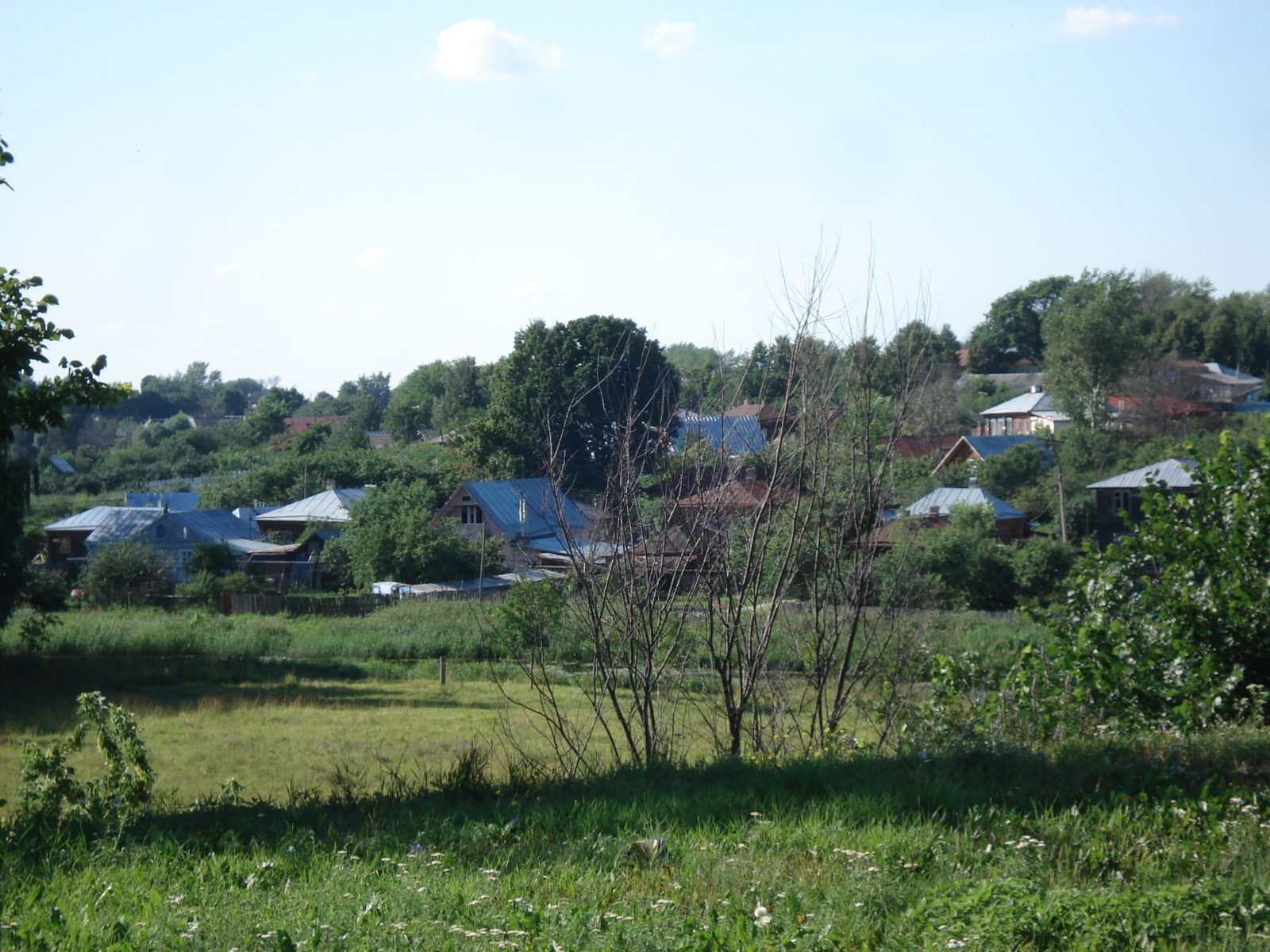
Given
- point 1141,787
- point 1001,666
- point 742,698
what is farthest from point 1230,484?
point 1001,666

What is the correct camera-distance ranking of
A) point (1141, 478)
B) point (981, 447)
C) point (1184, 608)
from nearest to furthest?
point (1184, 608) → point (1141, 478) → point (981, 447)

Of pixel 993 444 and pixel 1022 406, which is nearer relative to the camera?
pixel 993 444

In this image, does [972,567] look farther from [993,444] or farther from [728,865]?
[728,865]

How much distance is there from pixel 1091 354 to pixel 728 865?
50.7 metres

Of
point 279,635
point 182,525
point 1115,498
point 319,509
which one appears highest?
point 1115,498

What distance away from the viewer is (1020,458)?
139 feet

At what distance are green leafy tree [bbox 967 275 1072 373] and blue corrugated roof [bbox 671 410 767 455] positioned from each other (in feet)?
249

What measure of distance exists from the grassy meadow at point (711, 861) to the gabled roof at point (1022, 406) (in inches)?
2252

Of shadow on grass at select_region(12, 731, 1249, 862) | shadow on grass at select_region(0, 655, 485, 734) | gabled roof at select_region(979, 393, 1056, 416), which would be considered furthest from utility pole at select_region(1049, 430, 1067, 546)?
shadow on grass at select_region(12, 731, 1249, 862)

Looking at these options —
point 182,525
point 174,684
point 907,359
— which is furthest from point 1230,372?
point 907,359

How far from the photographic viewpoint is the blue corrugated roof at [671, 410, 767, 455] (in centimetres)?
760

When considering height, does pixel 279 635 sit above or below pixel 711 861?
below

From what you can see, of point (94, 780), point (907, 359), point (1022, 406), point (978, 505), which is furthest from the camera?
point (1022, 406)

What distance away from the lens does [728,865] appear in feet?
12.0
